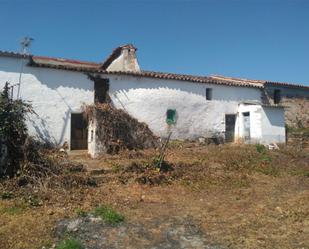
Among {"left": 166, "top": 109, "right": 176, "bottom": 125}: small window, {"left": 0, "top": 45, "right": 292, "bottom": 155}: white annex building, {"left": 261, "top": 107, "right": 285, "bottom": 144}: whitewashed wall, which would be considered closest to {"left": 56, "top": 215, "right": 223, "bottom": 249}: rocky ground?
{"left": 0, "top": 45, "right": 292, "bottom": 155}: white annex building

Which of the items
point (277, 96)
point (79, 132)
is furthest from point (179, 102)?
point (277, 96)

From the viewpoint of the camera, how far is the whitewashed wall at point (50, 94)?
16.3 m

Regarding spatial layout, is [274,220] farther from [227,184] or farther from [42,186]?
[42,186]

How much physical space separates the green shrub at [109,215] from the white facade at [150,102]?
7.49m

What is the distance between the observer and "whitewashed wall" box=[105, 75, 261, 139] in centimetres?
1880

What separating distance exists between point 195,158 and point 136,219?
292 inches

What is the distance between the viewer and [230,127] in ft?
73.2

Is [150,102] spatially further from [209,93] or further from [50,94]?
[50,94]

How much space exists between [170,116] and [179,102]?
3.00ft

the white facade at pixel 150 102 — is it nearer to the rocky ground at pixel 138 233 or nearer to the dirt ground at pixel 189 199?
the dirt ground at pixel 189 199

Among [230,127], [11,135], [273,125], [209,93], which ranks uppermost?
[209,93]

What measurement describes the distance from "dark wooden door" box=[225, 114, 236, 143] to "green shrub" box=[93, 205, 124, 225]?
1423 centimetres

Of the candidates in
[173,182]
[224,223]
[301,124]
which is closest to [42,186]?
[173,182]

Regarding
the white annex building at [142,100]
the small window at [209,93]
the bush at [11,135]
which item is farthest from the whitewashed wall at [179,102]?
the bush at [11,135]
